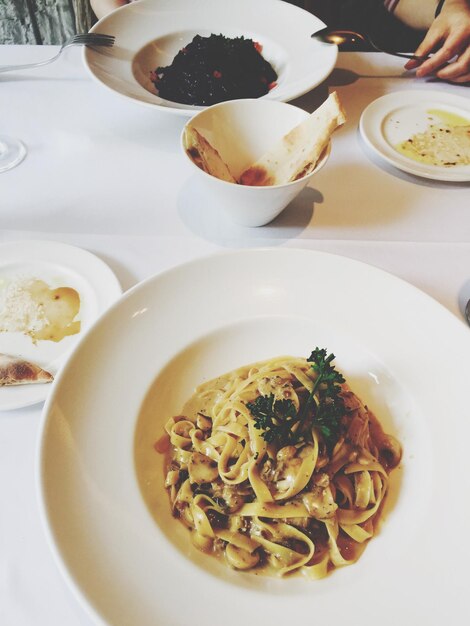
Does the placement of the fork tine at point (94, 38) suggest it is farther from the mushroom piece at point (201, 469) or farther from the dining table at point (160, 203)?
the mushroom piece at point (201, 469)

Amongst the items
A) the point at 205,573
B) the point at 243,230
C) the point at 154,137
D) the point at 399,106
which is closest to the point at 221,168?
the point at 243,230

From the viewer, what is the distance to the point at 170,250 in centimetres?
159

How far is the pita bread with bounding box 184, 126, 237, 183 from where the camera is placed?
1533 millimetres

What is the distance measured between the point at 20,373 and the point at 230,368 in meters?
0.52

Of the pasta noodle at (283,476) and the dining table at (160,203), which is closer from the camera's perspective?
the pasta noodle at (283,476)

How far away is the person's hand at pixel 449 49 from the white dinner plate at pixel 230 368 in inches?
54.8

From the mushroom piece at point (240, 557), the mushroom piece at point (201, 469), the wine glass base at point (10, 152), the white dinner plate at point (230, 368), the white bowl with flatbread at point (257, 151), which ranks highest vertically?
the white bowl with flatbread at point (257, 151)

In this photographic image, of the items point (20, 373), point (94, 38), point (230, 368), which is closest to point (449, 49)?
point (94, 38)

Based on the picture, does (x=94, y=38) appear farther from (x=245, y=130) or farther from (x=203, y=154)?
(x=203, y=154)

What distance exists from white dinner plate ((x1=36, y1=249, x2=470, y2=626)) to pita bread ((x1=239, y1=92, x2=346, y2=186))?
34 centimetres

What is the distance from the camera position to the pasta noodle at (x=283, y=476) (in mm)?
1042

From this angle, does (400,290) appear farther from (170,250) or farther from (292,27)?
(292,27)

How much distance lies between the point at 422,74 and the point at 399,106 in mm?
321

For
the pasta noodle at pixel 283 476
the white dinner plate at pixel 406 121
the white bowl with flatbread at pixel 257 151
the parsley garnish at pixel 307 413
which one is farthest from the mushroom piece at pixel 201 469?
the white dinner plate at pixel 406 121
